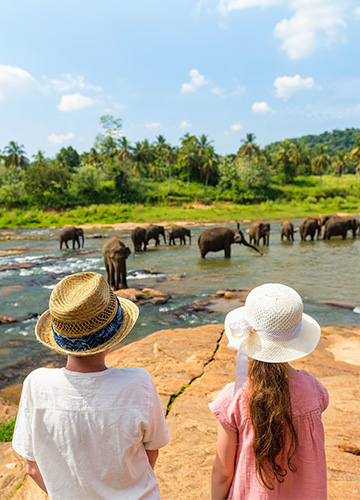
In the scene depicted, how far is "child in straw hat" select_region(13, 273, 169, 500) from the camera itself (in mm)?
1787

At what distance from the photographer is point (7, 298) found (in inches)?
523

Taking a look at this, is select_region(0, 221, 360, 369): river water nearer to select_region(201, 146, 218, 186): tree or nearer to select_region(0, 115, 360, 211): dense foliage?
select_region(0, 115, 360, 211): dense foliage

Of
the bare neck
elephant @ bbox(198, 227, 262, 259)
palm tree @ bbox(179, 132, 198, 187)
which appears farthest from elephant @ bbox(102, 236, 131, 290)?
palm tree @ bbox(179, 132, 198, 187)

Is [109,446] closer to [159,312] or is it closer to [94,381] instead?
[94,381]

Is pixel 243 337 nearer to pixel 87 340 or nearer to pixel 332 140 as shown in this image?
pixel 87 340

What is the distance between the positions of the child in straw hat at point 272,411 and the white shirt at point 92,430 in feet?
1.24

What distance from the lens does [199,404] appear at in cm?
457

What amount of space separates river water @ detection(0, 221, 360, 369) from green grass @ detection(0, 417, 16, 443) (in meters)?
2.75

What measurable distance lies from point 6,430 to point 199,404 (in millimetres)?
2367

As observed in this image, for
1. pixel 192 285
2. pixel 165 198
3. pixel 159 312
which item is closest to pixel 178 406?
pixel 159 312

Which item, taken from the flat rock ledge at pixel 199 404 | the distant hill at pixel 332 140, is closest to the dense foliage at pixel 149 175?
the flat rock ledge at pixel 199 404

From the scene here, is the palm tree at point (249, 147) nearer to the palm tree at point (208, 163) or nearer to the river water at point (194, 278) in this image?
the palm tree at point (208, 163)

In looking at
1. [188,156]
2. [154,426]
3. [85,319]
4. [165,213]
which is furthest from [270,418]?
[188,156]

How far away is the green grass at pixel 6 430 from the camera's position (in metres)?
4.59
